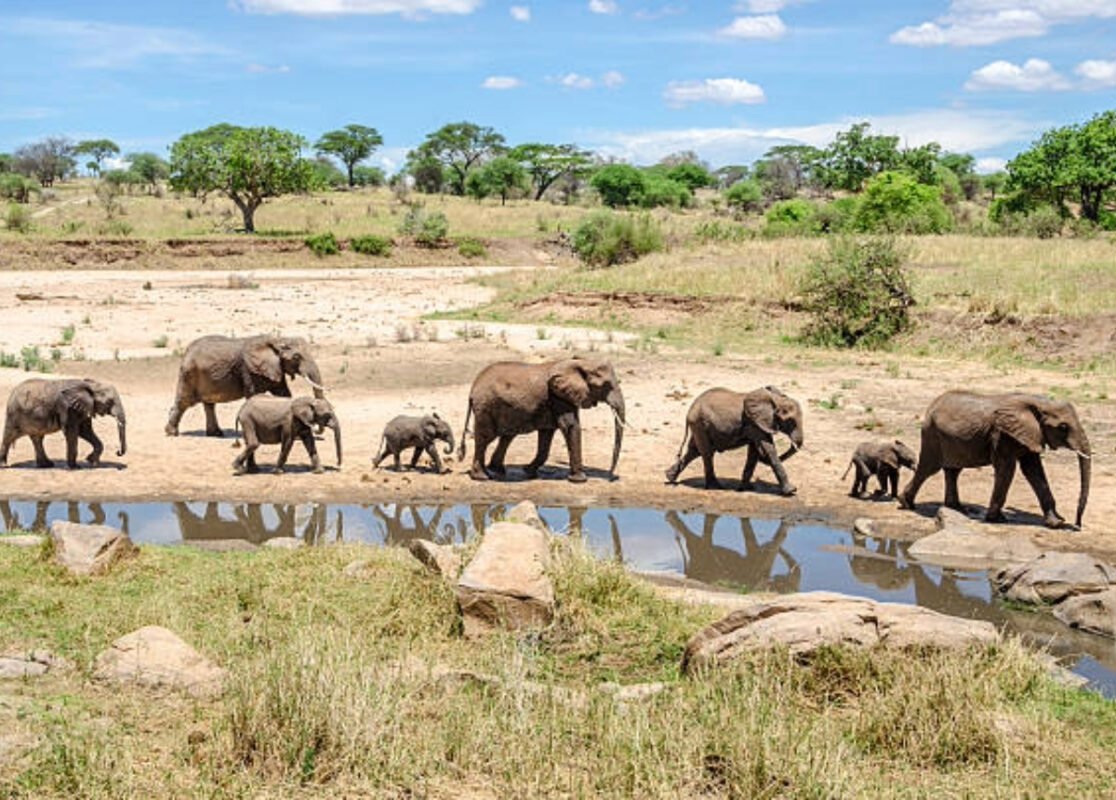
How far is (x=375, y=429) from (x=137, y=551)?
7398 mm

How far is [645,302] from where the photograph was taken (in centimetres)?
3112

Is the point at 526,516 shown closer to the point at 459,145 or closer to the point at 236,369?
the point at 236,369

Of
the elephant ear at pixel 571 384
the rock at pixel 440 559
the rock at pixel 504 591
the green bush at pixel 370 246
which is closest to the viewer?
the rock at pixel 504 591

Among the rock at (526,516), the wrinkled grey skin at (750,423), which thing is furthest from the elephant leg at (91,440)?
the wrinkled grey skin at (750,423)

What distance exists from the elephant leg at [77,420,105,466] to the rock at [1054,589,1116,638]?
453 inches

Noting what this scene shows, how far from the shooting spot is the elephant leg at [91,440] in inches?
600

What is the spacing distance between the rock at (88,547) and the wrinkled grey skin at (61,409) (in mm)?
5246

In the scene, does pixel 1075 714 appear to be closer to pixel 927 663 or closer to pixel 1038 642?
pixel 927 663

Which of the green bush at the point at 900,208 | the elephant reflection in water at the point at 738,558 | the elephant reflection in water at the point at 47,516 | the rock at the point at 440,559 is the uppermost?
the green bush at the point at 900,208

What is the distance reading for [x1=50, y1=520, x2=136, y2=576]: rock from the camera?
377 inches

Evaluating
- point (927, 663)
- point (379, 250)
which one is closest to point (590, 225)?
point (379, 250)

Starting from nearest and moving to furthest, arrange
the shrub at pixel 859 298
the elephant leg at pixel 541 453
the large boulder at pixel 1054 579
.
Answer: the large boulder at pixel 1054 579 < the elephant leg at pixel 541 453 < the shrub at pixel 859 298

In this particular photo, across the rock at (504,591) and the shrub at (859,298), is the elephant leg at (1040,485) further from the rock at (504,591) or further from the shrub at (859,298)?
the shrub at (859,298)

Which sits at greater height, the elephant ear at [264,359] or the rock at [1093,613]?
the elephant ear at [264,359]
